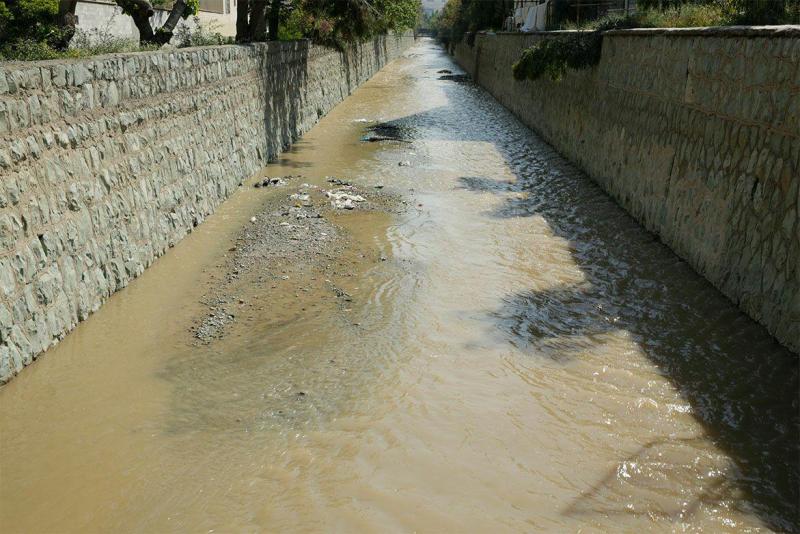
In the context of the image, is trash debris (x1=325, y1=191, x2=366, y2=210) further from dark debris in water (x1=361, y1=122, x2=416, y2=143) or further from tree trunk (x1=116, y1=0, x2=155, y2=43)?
dark debris in water (x1=361, y1=122, x2=416, y2=143)

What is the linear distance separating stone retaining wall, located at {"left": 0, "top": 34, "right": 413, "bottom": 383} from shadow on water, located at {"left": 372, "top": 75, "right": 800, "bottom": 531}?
13.7 ft

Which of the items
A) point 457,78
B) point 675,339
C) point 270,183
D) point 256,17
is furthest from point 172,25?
point 457,78

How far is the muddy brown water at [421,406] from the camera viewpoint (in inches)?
184

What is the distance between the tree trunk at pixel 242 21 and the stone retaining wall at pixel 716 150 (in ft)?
28.0

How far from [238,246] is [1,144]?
3944 millimetres

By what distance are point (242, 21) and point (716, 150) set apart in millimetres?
12861

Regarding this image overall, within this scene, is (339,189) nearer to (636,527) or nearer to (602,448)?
(602,448)

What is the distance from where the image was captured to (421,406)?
5891 millimetres

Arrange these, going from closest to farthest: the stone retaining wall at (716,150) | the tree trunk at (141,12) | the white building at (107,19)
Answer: the stone retaining wall at (716,150) → the tree trunk at (141,12) → the white building at (107,19)

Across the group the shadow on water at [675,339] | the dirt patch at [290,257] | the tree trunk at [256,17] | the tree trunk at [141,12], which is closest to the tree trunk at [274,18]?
the tree trunk at [256,17]

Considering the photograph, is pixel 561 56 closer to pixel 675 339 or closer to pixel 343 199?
pixel 343 199

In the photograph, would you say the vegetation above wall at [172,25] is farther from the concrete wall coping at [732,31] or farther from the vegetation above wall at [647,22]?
the concrete wall coping at [732,31]

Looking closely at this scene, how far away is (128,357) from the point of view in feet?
21.8

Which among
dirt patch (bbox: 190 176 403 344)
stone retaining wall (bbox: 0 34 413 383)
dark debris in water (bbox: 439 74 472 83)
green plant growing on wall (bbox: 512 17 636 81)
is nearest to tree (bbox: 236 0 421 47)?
green plant growing on wall (bbox: 512 17 636 81)
